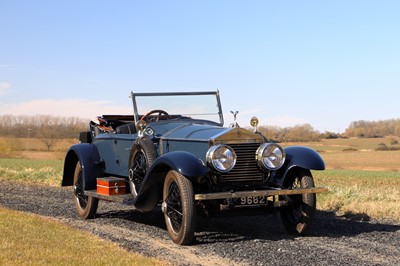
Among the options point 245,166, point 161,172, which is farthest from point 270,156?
point 161,172

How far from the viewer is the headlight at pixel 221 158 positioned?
737 centimetres

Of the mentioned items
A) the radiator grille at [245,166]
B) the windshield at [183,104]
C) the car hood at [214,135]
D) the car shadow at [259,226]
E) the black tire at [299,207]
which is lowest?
the car shadow at [259,226]

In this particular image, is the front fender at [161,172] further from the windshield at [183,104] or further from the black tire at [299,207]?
the windshield at [183,104]

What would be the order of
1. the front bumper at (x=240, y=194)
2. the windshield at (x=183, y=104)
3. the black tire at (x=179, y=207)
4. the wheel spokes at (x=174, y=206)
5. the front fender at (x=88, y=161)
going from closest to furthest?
the front bumper at (x=240, y=194), the black tire at (x=179, y=207), the wheel spokes at (x=174, y=206), the windshield at (x=183, y=104), the front fender at (x=88, y=161)

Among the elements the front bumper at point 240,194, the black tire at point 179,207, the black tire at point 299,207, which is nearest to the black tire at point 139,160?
the black tire at point 179,207

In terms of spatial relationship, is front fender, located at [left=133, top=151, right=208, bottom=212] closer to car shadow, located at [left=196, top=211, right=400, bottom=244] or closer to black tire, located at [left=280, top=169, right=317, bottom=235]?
car shadow, located at [left=196, top=211, right=400, bottom=244]

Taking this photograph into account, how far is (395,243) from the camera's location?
24.6ft

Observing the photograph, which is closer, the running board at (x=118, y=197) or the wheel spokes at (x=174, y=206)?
the wheel spokes at (x=174, y=206)

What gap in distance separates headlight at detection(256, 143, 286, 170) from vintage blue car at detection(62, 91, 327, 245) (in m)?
0.01

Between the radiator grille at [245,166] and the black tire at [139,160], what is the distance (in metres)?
1.17

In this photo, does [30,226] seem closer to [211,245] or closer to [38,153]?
[211,245]

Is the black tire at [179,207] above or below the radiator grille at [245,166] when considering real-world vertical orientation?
below

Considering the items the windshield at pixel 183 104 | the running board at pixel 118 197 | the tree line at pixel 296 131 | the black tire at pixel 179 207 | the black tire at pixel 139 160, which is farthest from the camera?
the tree line at pixel 296 131

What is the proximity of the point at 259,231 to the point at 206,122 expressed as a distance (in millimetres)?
2048
